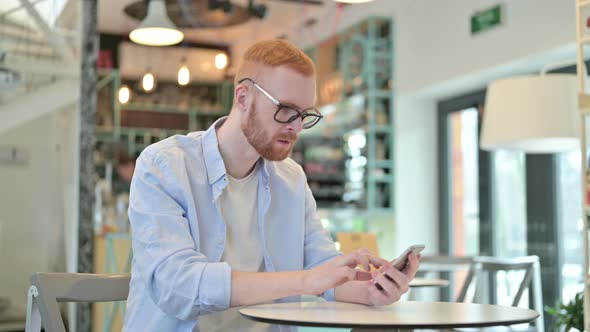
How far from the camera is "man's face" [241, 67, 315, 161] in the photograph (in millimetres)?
1891

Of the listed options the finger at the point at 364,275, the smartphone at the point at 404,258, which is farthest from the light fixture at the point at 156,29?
the smartphone at the point at 404,258

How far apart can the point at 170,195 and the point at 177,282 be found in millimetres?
251

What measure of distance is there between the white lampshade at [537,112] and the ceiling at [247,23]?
4611 mm

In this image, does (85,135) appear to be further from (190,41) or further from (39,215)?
(190,41)

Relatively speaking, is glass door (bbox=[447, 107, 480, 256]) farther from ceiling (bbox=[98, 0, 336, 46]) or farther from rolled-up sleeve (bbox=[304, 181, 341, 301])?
rolled-up sleeve (bbox=[304, 181, 341, 301])

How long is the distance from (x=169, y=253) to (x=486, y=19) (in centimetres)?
539

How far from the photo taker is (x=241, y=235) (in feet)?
6.54

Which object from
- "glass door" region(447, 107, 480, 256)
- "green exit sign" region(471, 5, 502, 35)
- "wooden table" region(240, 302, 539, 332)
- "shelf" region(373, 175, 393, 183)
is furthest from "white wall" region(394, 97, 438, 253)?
"wooden table" region(240, 302, 539, 332)

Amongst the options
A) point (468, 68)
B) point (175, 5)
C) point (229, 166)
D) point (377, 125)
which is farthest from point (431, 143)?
point (229, 166)

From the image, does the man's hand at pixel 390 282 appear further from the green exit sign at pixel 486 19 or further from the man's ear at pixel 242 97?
the green exit sign at pixel 486 19

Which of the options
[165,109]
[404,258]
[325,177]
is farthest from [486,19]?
[165,109]

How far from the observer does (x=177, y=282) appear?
169 cm

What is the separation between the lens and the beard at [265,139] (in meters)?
1.92

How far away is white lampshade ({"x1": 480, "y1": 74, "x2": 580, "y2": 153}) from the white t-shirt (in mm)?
2489
